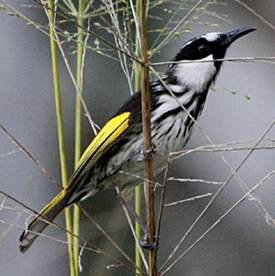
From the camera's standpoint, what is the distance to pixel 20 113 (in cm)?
525

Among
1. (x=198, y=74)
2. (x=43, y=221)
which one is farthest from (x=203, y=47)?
(x=43, y=221)

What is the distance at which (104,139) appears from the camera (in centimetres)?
257

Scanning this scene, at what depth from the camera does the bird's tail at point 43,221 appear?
236 centimetres

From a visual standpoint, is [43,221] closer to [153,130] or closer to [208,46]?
[153,130]

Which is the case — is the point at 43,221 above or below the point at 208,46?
below

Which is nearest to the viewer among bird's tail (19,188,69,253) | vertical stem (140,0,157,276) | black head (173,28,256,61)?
vertical stem (140,0,157,276)

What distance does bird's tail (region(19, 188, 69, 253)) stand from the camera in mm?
2359

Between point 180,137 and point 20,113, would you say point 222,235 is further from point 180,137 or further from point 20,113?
point 180,137

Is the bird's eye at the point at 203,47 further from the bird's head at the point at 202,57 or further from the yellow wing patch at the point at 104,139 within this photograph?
the yellow wing patch at the point at 104,139

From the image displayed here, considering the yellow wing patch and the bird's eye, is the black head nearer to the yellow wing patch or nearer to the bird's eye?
the bird's eye

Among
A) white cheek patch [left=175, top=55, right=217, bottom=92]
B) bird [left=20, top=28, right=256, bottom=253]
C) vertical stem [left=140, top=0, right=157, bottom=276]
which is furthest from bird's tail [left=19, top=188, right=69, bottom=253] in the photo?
white cheek patch [left=175, top=55, right=217, bottom=92]

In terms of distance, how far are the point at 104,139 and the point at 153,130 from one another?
24 cm

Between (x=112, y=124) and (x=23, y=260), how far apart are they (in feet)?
2.35

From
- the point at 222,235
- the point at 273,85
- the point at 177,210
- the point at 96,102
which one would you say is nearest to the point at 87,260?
the point at 177,210
